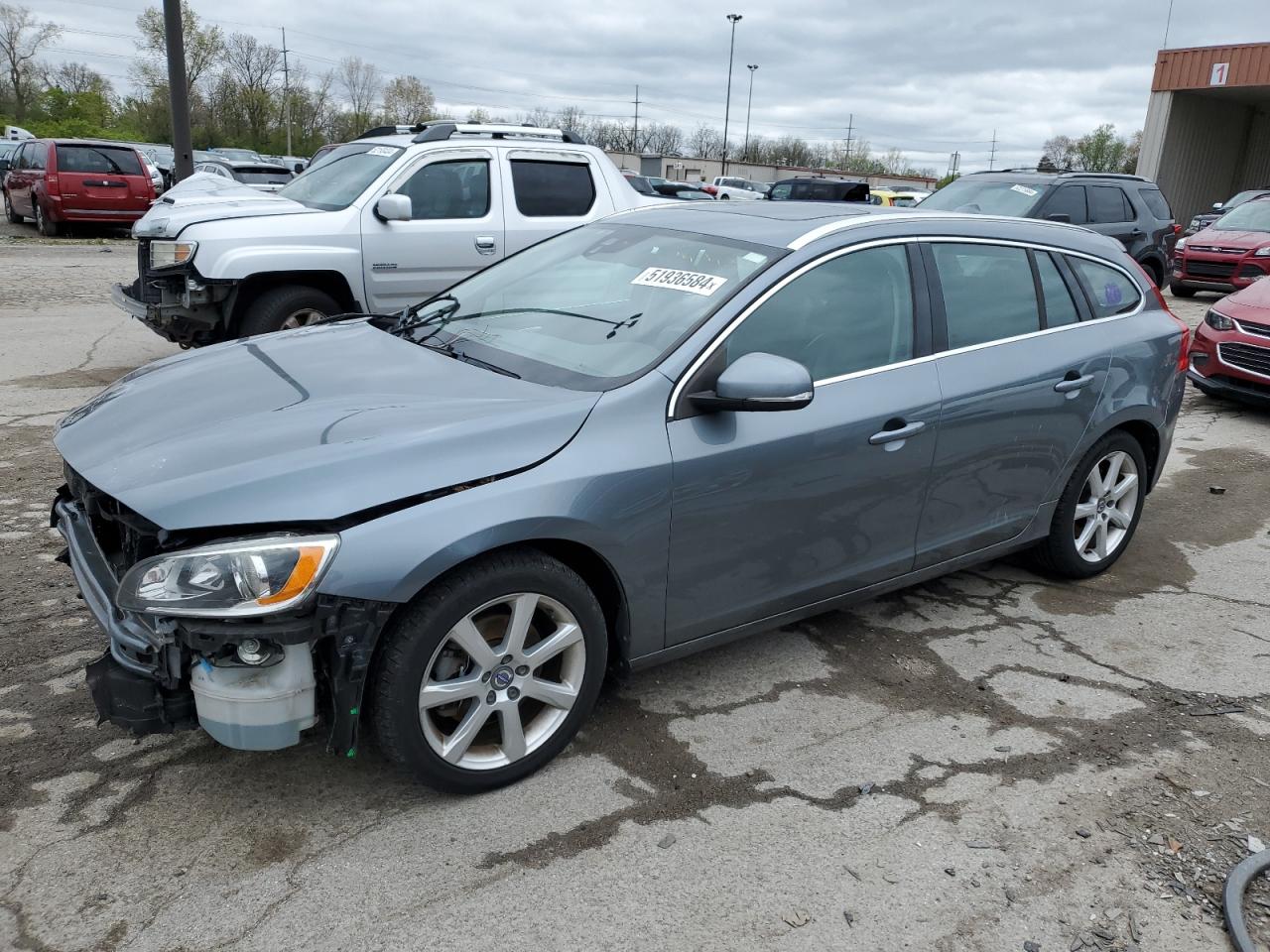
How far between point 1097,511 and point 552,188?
17.3ft

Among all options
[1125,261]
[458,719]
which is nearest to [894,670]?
[458,719]

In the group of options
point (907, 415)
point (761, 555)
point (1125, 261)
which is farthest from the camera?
point (1125, 261)

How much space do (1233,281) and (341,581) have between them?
603 inches

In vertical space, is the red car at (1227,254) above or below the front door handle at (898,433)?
above

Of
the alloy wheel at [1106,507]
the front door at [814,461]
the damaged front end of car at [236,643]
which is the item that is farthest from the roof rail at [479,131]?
the damaged front end of car at [236,643]

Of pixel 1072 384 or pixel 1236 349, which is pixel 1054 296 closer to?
pixel 1072 384

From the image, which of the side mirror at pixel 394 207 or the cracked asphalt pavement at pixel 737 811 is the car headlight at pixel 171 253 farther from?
the cracked asphalt pavement at pixel 737 811

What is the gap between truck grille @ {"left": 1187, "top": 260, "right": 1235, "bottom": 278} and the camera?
47.0 feet

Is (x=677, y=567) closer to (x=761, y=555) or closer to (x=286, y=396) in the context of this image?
(x=761, y=555)

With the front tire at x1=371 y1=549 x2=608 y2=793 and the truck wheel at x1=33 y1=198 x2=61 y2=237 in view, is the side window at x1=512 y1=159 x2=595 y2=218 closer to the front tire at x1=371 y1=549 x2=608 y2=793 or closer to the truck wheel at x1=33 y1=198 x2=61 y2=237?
the front tire at x1=371 y1=549 x2=608 y2=793

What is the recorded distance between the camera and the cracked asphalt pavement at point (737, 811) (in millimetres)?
2451

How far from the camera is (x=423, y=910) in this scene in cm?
245

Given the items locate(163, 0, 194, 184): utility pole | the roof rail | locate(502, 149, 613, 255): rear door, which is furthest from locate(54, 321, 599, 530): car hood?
locate(163, 0, 194, 184): utility pole

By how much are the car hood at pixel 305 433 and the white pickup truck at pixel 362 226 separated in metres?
3.68
